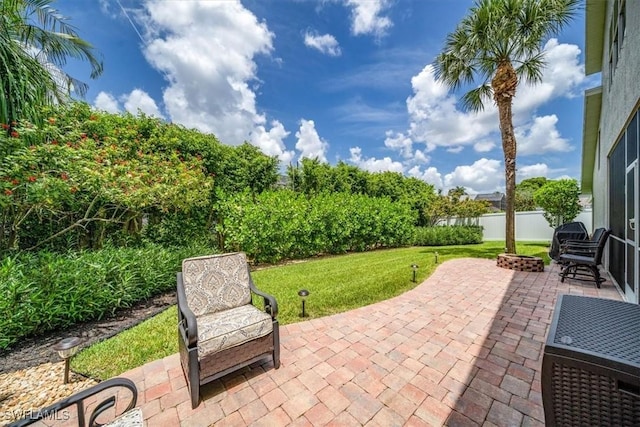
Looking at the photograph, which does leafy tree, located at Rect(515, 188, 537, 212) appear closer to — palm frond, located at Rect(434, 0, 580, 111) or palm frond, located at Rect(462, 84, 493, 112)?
palm frond, located at Rect(462, 84, 493, 112)

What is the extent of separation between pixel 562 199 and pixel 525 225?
3828 mm

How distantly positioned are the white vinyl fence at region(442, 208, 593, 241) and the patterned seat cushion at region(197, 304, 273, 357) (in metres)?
19.6

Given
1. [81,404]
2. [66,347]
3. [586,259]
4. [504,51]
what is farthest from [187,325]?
[504,51]

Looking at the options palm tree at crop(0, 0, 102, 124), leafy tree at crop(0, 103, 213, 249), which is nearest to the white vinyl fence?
leafy tree at crop(0, 103, 213, 249)

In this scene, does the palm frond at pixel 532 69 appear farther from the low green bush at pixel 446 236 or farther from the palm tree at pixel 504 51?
the low green bush at pixel 446 236

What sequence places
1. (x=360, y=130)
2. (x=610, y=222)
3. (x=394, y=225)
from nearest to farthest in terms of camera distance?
(x=610, y=222) → (x=394, y=225) → (x=360, y=130)

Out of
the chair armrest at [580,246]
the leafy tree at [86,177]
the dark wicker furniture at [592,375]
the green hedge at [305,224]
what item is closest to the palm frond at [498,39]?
the chair armrest at [580,246]

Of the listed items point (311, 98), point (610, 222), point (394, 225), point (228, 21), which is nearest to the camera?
point (610, 222)

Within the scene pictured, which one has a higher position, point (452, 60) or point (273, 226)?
point (452, 60)

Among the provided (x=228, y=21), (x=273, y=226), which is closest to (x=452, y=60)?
(x=228, y=21)

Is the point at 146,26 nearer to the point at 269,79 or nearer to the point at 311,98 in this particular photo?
the point at 269,79

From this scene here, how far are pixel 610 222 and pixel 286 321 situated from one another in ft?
26.4

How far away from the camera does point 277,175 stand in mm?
10633

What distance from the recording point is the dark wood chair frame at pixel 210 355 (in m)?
2.25
